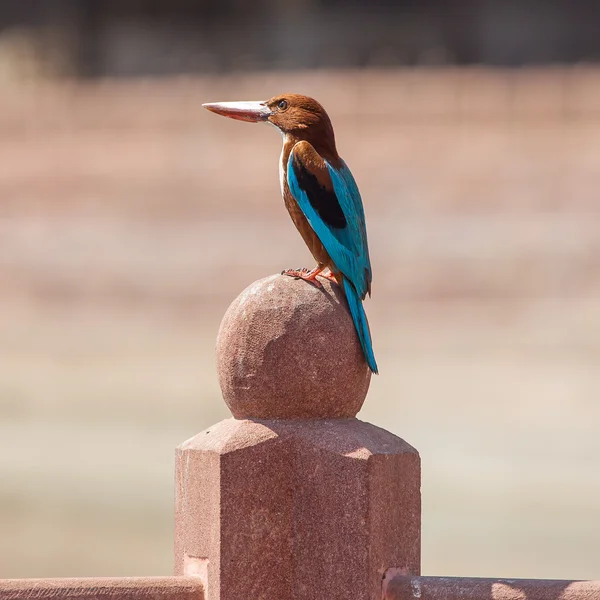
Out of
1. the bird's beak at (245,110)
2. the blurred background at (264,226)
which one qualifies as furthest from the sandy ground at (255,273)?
the bird's beak at (245,110)

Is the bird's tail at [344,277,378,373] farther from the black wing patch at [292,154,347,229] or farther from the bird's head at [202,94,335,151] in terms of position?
the bird's head at [202,94,335,151]

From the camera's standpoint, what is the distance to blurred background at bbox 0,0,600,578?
34.6ft

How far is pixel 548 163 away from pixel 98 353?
4.68 metres

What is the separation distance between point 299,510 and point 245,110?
3.14ft

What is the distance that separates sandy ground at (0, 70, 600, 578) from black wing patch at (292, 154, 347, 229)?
6578mm

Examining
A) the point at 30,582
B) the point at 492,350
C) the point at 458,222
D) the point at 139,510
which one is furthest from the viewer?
the point at 458,222

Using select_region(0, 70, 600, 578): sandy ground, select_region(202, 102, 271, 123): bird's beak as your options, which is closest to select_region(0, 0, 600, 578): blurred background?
select_region(0, 70, 600, 578): sandy ground

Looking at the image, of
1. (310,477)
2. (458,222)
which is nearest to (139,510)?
(458,222)

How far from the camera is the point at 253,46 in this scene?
552 inches

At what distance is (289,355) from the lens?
2.65m

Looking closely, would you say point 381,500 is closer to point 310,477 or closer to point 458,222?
point 310,477

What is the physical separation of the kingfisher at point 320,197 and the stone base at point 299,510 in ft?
0.90

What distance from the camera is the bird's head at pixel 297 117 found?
2.94 meters

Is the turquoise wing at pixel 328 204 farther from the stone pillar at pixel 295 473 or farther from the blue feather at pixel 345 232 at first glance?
the stone pillar at pixel 295 473
